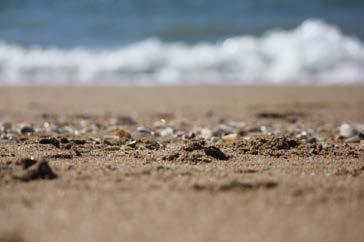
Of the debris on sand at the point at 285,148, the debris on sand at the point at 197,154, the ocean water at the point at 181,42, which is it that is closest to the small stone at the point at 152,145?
the debris on sand at the point at 197,154

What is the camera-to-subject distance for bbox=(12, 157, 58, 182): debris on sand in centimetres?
238

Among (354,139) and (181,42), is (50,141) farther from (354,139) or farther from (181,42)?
(181,42)

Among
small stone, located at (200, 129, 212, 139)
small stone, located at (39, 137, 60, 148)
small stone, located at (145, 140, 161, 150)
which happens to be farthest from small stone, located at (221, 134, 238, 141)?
small stone, located at (39, 137, 60, 148)

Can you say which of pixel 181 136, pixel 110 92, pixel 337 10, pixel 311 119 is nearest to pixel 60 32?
pixel 110 92

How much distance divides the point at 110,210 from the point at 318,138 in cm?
221

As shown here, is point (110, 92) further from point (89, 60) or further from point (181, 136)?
point (181, 136)

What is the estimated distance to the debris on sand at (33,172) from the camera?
7.82ft

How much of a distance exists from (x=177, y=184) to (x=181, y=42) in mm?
8696

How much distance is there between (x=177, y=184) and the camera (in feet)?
7.67

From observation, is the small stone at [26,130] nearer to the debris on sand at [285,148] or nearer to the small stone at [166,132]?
the small stone at [166,132]

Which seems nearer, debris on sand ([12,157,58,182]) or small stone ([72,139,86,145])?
debris on sand ([12,157,58,182])

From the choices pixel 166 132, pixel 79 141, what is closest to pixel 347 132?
pixel 166 132

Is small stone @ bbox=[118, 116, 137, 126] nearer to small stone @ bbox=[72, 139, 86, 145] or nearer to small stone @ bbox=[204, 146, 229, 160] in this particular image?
small stone @ bbox=[72, 139, 86, 145]

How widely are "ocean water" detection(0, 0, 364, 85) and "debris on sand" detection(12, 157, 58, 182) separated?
6.07 meters
